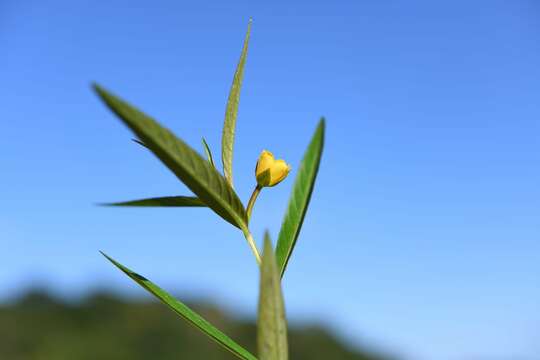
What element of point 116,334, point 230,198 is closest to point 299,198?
point 230,198

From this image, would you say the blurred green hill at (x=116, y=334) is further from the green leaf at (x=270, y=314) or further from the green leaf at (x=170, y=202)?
the green leaf at (x=270, y=314)

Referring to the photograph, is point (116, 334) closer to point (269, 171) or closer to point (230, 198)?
point (269, 171)

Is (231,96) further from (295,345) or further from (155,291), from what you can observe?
(295,345)

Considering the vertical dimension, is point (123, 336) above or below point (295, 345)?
below

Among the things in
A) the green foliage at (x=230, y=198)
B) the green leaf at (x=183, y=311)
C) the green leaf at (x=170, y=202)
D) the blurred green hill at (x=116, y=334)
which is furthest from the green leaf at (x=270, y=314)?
the blurred green hill at (x=116, y=334)

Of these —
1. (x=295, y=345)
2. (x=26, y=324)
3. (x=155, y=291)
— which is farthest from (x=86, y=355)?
(x=155, y=291)
